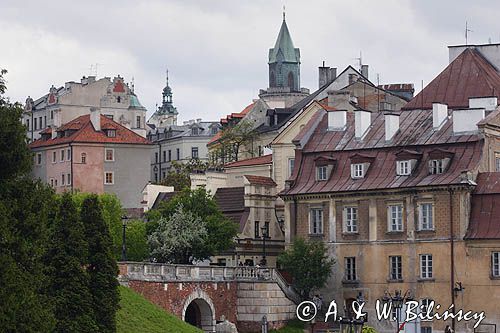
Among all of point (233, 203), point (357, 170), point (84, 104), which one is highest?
point (84, 104)

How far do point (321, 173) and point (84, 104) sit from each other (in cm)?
6190

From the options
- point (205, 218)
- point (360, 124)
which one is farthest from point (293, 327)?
point (360, 124)

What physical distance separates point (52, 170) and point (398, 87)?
29.1 m

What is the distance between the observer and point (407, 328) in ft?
285

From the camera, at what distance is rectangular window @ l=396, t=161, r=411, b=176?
9175 centimetres

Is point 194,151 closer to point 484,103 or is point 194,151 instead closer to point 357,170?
point 357,170

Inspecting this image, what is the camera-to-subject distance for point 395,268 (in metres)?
91.4

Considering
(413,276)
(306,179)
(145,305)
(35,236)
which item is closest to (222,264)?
(306,179)

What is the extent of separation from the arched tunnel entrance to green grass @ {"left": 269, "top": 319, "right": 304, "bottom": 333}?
332 cm

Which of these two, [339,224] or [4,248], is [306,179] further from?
[4,248]

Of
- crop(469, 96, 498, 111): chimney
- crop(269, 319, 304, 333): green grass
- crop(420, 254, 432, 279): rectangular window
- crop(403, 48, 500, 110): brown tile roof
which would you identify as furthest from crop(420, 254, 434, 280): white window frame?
crop(403, 48, 500, 110): brown tile roof

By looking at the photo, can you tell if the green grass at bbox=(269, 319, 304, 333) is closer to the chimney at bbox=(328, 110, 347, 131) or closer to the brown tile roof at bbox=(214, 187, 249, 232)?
the brown tile roof at bbox=(214, 187, 249, 232)

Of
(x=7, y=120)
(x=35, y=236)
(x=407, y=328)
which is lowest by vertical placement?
(x=407, y=328)

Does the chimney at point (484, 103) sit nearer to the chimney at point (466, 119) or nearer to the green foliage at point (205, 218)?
the chimney at point (466, 119)
